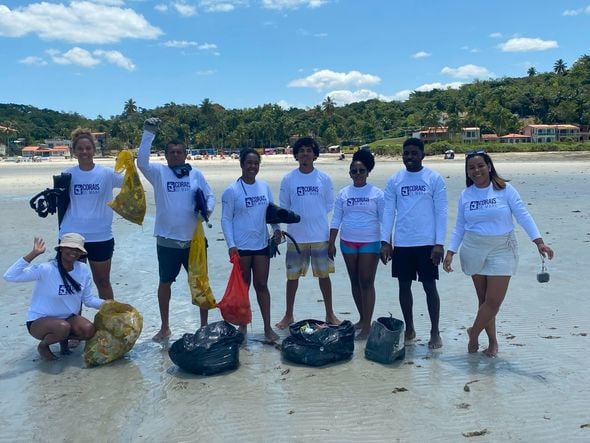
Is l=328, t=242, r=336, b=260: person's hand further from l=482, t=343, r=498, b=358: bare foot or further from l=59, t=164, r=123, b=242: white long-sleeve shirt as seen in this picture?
l=59, t=164, r=123, b=242: white long-sleeve shirt

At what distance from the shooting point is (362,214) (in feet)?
17.8

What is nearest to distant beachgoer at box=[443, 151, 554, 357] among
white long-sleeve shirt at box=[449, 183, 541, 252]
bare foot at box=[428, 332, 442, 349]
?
white long-sleeve shirt at box=[449, 183, 541, 252]

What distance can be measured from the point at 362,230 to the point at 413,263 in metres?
0.60

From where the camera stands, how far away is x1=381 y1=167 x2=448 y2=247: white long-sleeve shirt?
5098mm

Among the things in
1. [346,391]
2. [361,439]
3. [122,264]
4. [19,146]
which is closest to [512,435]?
[361,439]

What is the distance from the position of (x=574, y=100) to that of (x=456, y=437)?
107 meters

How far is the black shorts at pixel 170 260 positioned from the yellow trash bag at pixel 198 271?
10 centimetres

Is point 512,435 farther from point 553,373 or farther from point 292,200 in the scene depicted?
point 292,200

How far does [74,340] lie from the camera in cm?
536

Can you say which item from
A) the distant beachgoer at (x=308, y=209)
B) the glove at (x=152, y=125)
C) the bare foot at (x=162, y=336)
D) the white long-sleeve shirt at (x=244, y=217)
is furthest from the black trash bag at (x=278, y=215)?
the bare foot at (x=162, y=336)

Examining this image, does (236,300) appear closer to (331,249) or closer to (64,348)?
(331,249)

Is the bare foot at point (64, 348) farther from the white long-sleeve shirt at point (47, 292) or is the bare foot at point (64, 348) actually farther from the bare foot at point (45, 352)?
the white long-sleeve shirt at point (47, 292)

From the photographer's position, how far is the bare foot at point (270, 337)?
5407 mm

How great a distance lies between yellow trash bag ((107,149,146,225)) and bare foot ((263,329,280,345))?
1829 mm
